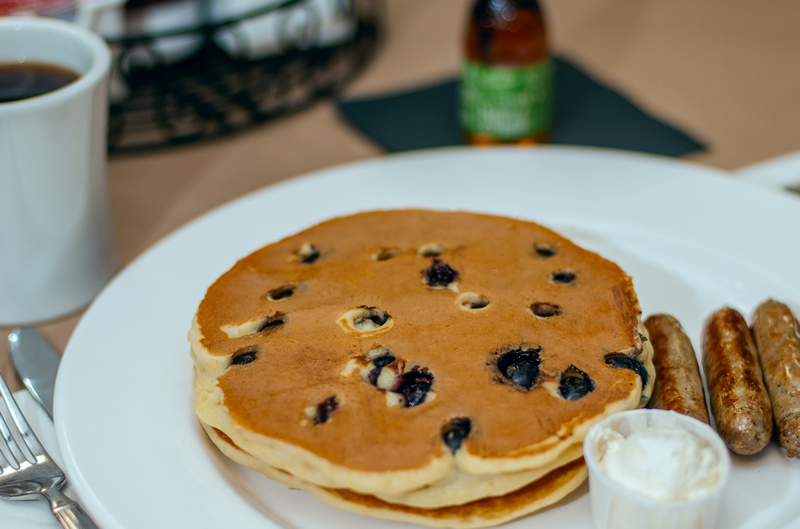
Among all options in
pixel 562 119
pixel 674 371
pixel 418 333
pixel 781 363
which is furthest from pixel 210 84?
pixel 781 363

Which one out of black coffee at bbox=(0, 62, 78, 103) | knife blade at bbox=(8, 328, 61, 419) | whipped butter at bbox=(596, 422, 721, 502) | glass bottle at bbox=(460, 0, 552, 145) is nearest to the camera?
whipped butter at bbox=(596, 422, 721, 502)

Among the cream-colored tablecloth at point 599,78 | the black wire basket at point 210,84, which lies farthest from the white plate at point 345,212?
the black wire basket at point 210,84

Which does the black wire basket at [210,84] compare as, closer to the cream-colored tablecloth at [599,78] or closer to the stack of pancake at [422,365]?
the cream-colored tablecloth at [599,78]

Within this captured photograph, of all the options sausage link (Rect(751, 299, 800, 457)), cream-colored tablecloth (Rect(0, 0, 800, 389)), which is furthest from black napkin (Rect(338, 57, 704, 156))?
sausage link (Rect(751, 299, 800, 457))

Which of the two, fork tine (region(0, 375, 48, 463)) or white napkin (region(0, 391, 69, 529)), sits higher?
fork tine (region(0, 375, 48, 463))

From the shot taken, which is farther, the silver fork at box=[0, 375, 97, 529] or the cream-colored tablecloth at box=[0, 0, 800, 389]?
the cream-colored tablecloth at box=[0, 0, 800, 389]

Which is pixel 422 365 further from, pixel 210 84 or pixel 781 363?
pixel 210 84

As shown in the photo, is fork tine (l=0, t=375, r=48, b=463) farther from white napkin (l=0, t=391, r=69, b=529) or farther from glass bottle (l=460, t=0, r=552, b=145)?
glass bottle (l=460, t=0, r=552, b=145)
